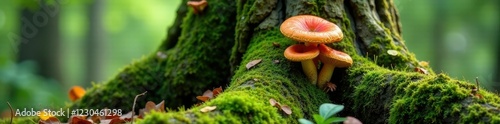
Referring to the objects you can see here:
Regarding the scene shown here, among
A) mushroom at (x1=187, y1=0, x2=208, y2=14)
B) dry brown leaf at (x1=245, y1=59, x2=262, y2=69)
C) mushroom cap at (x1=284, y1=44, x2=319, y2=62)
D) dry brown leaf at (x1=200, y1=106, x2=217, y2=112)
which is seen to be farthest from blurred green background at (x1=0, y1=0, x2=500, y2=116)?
dry brown leaf at (x1=200, y1=106, x2=217, y2=112)

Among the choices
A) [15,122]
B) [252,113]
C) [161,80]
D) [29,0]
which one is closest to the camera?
[252,113]

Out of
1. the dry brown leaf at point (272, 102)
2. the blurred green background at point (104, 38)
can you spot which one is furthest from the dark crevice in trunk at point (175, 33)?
the blurred green background at point (104, 38)

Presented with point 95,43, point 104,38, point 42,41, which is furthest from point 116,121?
point 104,38

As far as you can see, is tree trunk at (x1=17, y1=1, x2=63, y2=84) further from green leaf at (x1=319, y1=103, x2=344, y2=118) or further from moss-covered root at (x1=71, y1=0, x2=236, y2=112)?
green leaf at (x1=319, y1=103, x2=344, y2=118)

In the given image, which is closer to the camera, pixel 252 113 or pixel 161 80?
pixel 252 113

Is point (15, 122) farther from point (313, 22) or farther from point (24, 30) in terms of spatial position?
point (24, 30)

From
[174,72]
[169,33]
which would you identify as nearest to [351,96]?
[174,72]
